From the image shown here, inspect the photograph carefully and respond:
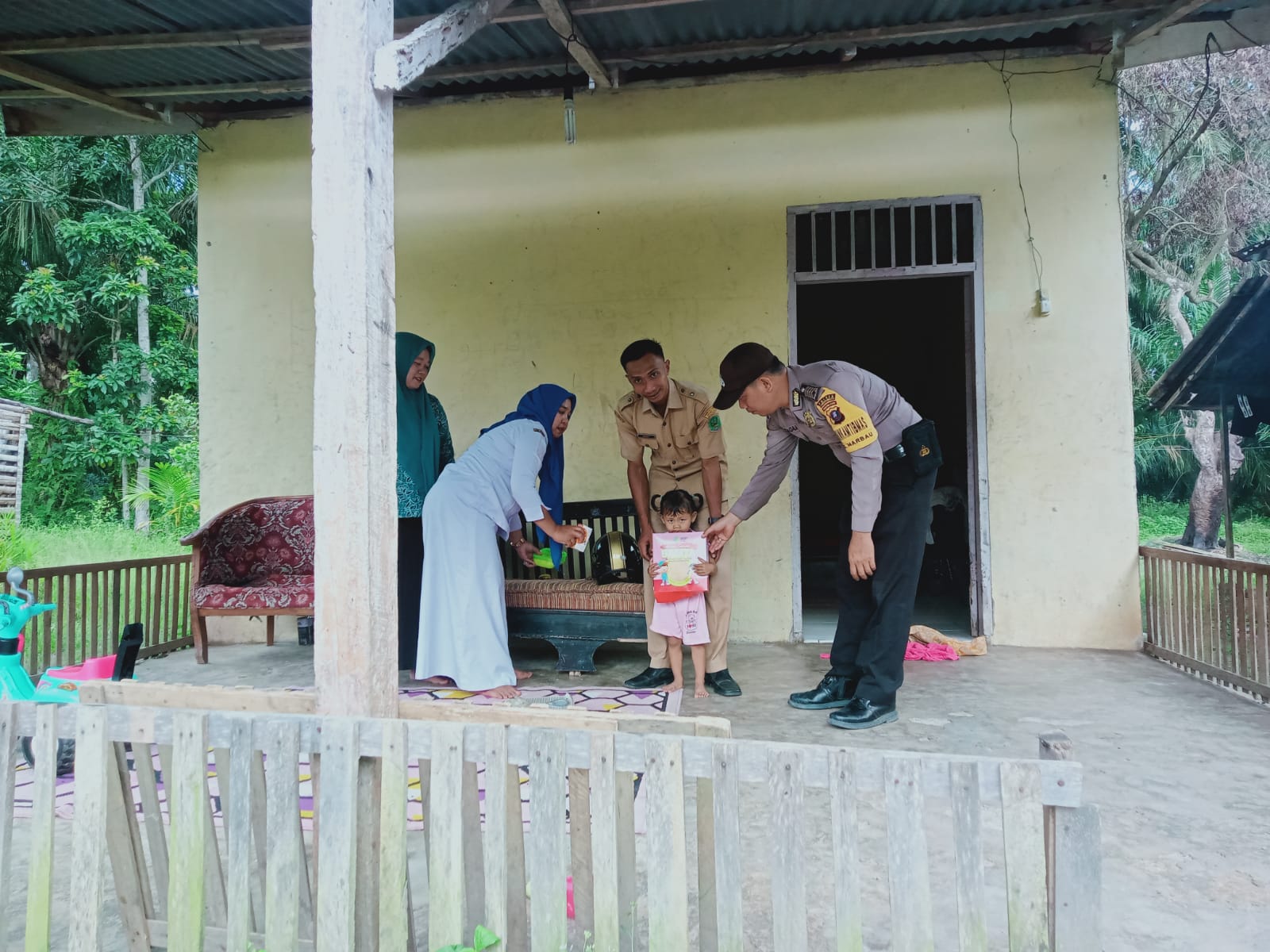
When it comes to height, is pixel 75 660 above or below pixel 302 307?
below

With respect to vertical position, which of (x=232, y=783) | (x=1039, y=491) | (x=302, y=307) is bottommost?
Result: (x=232, y=783)

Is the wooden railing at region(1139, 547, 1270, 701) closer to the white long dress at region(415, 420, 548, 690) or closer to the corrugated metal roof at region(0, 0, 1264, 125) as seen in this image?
the corrugated metal roof at region(0, 0, 1264, 125)

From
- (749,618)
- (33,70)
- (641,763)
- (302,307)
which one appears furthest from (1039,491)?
(33,70)

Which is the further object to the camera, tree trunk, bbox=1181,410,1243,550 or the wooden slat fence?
tree trunk, bbox=1181,410,1243,550

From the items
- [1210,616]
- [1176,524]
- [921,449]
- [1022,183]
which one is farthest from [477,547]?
[1176,524]

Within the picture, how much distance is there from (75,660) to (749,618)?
4.12m

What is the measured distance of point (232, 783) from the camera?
164cm

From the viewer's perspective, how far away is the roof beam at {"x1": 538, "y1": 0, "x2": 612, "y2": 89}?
159 inches

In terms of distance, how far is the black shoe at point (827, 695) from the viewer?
368 centimetres

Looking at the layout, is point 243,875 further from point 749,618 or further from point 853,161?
point 853,161

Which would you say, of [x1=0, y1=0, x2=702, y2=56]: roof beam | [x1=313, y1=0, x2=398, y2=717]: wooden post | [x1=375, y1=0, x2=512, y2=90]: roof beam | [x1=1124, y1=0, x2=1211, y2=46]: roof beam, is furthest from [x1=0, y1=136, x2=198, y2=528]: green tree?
[x1=1124, y1=0, x2=1211, y2=46]: roof beam

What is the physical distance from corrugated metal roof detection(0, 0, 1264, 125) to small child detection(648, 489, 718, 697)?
8.46 feet

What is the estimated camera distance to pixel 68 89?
5.03 metres

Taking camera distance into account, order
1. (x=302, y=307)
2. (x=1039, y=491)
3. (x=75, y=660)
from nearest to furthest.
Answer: (x=75, y=660), (x=1039, y=491), (x=302, y=307)
